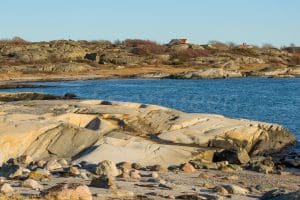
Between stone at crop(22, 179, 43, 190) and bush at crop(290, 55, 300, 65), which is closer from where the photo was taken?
stone at crop(22, 179, 43, 190)

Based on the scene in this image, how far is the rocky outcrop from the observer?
80.6ft

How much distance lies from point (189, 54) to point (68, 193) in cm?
13188

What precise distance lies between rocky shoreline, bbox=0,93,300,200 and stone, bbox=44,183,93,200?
0.02 m

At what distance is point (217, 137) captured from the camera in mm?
27734

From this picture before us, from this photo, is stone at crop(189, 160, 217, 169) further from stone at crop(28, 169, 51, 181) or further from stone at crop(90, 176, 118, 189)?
stone at crop(90, 176, 118, 189)

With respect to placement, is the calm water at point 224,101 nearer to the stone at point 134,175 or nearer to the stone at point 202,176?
the stone at point 202,176

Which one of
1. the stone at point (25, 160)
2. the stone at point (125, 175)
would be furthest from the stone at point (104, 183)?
the stone at point (25, 160)

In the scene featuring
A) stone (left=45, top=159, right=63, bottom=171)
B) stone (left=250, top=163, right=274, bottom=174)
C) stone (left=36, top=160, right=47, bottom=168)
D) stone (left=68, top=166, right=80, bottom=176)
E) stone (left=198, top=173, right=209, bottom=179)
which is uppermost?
stone (left=68, top=166, right=80, bottom=176)

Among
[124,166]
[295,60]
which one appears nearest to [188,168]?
[124,166]

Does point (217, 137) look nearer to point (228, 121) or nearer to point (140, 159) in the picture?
point (228, 121)

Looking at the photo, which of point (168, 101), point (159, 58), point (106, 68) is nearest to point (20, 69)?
point (106, 68)

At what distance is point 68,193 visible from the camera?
1395cm

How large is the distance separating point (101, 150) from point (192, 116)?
665 centimetres

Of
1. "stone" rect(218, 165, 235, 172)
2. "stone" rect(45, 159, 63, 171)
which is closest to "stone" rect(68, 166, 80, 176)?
"stone" rect(45, 159, 63, 171)
